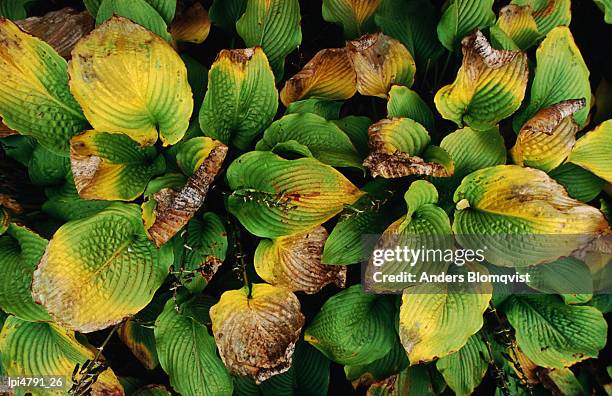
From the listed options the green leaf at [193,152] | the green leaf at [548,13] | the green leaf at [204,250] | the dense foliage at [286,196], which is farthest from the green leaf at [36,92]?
the green leaf at [548,13]

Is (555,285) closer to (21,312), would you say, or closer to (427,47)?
(427,47)

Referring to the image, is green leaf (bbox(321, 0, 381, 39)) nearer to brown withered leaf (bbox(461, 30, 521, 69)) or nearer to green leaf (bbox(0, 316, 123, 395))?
brown withered leaf (bbox(461, 30, 521, 69))

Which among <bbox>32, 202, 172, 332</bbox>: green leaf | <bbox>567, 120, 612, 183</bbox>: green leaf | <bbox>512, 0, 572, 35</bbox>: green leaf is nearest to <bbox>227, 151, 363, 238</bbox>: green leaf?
<bbox>32, 202, 172, 332</bbox>: green leaf

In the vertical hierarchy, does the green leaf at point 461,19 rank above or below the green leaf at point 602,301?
above

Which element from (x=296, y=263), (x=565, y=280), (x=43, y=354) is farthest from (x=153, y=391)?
(x=565, y=280)

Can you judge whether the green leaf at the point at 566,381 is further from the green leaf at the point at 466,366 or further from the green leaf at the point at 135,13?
the green leaf at the point at 135,13

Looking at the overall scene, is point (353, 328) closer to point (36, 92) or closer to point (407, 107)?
point (407, 107)
